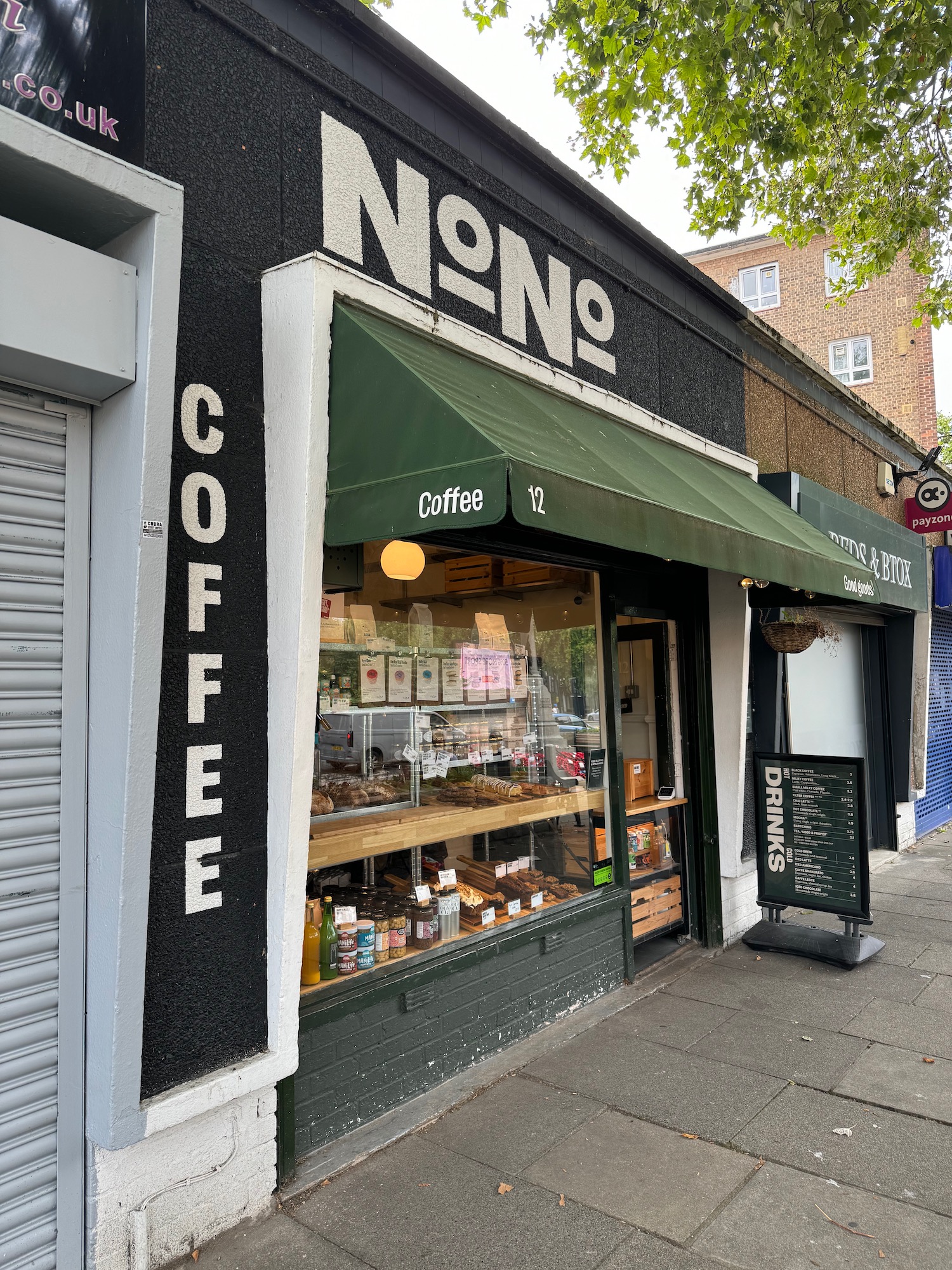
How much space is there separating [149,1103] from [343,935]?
114 centimetres

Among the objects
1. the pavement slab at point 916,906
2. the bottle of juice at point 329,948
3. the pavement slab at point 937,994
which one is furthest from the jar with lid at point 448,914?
the pavement slab at point 916,906

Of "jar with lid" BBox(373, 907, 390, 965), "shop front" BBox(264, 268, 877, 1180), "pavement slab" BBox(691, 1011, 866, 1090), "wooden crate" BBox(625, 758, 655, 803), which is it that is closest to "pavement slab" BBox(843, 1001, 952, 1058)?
"pavement slab" BBox(691, 1011, 866, 1090)

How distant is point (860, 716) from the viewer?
391 inches

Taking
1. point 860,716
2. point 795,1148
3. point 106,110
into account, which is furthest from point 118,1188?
point 860,716

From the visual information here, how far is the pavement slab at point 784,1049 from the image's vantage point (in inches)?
161

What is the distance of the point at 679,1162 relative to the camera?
3311 millimetres

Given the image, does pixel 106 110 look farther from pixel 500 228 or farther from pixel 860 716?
pixel 860 716

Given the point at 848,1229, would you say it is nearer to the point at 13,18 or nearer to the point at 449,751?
the point at 449,751

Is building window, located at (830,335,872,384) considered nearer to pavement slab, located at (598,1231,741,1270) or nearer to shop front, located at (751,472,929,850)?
shop front, located at (751,472,929,850)

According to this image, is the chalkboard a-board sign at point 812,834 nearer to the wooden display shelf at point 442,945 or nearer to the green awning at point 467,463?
the wooden display shelf at point 442,945

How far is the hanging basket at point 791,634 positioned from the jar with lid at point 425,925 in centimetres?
359

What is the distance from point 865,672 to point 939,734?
1.89 meters

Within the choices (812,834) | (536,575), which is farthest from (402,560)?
(812,834)

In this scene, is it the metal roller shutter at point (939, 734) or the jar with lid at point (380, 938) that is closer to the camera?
the jar with lid at point (380, 938)
